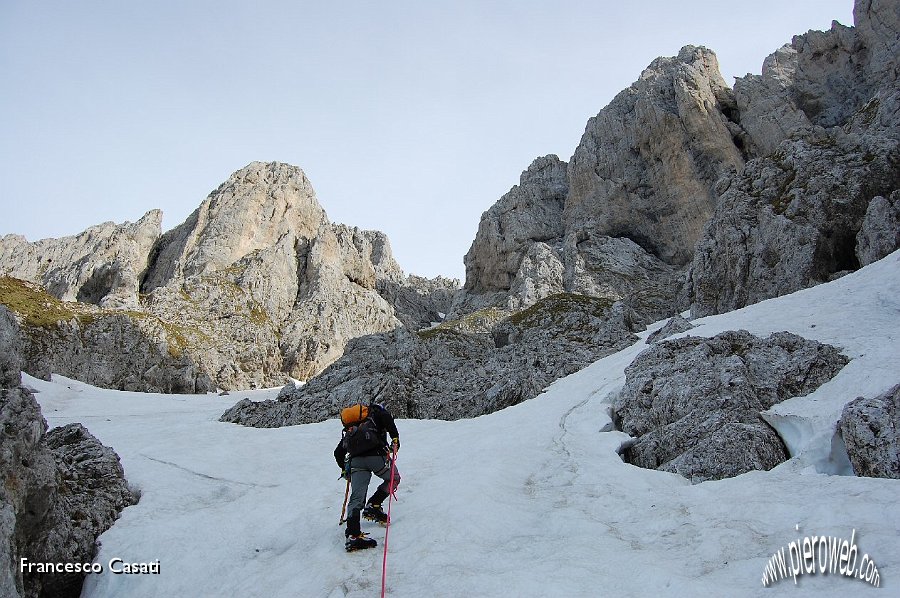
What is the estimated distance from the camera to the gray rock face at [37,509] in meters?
8.73

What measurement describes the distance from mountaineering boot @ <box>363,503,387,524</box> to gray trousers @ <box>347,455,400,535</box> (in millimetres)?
350

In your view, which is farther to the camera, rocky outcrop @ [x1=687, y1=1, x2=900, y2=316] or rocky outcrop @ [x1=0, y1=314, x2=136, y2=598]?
rocky outcrop @ [x1=687, y1=1, x2=900, y2=316]

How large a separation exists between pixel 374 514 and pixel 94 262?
10833 centimetres

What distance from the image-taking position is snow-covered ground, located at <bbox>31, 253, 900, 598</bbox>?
7.98m

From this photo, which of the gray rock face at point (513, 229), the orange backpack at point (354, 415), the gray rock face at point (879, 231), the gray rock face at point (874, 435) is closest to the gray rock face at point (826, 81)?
the gray rock face at point (879, 231)

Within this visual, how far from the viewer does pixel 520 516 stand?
11.0 meters

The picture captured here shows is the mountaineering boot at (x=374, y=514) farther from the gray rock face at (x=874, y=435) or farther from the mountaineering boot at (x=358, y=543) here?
the gray rock face at (x=874, y=435)

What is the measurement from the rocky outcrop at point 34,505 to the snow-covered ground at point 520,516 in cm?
54

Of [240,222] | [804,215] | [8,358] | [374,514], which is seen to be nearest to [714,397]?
[374,514]

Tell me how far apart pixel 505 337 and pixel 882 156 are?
38.8 meters

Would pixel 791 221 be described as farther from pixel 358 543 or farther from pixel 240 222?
pixel 240 222

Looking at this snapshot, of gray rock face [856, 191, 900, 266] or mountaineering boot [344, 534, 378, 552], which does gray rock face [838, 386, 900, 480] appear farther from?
gray rock face [856, 191, 900, 266]

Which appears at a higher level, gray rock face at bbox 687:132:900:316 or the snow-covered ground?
gray rock face at bbox 687:132:900:316

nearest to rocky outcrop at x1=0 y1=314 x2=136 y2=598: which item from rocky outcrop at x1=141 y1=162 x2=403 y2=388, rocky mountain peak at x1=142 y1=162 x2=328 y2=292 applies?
rocky outcrop at x1=141 y1=162 x2=403 y2=388
